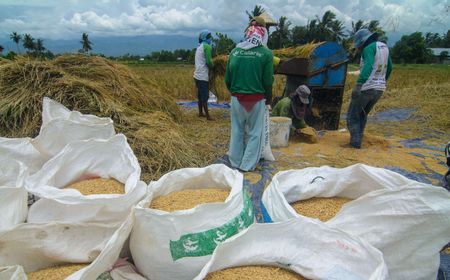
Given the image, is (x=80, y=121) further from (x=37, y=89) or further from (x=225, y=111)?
(x=225, y=111)

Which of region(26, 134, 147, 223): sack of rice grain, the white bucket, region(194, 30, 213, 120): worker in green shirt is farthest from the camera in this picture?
region(194, 30, 213, 120): worker in green shirt

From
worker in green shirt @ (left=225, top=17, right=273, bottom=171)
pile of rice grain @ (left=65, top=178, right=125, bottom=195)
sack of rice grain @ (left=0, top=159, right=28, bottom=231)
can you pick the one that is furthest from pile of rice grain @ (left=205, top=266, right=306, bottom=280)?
worker in green shirt @ (left=225, top=17, right=273, bottom=171)

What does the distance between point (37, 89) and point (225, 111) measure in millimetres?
4268

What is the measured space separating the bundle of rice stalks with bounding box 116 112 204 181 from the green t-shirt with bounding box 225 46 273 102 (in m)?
0.83

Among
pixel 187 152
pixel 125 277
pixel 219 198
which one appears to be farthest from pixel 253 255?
pixel 187 152

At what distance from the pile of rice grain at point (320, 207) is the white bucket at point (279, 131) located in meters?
2.49

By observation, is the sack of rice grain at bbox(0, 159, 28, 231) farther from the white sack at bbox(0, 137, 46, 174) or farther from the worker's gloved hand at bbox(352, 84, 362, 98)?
the worker's gloved hand at bbox(352, 84, 362, 98)

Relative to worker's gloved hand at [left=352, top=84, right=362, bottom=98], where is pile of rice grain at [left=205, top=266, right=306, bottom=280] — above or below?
below

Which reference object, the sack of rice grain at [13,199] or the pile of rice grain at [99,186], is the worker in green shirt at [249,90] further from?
the sack of rice grain at [13,199]

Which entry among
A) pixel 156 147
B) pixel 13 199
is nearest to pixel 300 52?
pixel 156 147

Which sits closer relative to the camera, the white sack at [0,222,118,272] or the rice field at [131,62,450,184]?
the white sack at [0,222,118,272]

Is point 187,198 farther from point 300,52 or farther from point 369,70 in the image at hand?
point 300,52

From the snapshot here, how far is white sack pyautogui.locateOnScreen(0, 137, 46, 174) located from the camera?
6.48ft

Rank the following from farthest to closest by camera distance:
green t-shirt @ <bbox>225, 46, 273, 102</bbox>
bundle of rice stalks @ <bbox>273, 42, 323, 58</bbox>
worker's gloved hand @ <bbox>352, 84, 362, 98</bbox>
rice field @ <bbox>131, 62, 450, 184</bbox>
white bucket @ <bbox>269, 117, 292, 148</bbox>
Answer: bundle of rice stalks @ <bbox>273, 42, 323, 58</bbox> → white bucket @ <bbox>269, 117, 292, 148</bbox> → worker's gloved hand @ <bbox>352, 84, 362, 98</bbox> → rice field @ <bbox>131, 62, 450, 184</bbox> → green t-shirt @ <bbox>225, 46, 273, 102</bbox>
